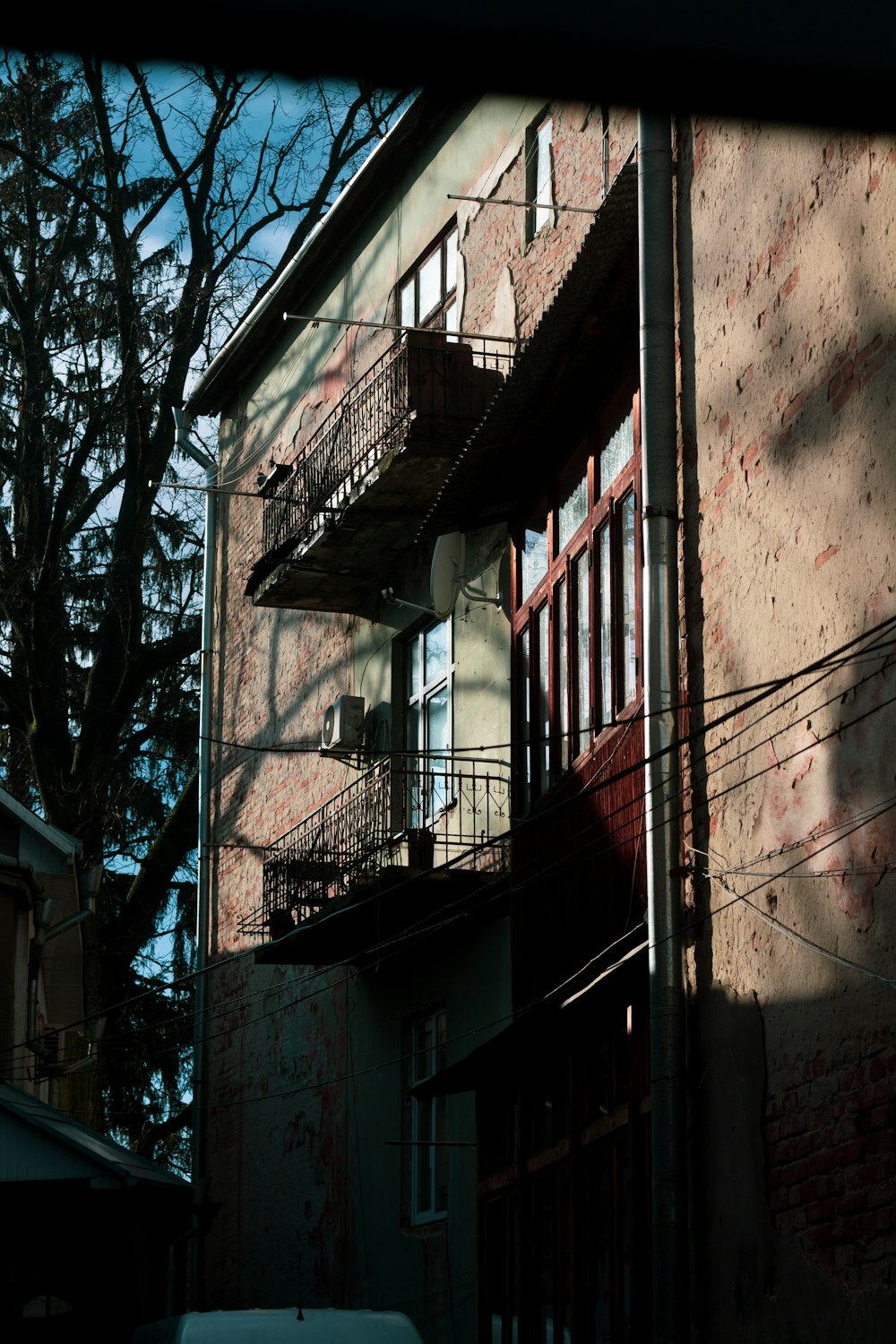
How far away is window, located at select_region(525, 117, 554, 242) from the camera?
1488cm

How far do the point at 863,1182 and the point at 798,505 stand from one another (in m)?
2.82

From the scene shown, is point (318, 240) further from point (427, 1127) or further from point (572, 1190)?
point (572, 1190)

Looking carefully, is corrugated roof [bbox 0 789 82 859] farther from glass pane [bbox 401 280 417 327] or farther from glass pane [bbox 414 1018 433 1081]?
glass pane [bbox 401 280 417 327]

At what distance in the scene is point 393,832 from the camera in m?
15.0

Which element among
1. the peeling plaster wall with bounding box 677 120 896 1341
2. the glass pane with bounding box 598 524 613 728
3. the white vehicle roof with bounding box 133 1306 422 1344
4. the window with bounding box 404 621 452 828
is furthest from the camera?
the window with bounding box 404 621 452 828

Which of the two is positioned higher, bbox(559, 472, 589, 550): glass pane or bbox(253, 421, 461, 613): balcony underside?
bbox(253, 421, 461, 613): balcony underside

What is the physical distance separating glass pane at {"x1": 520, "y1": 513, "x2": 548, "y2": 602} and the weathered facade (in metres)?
0.04

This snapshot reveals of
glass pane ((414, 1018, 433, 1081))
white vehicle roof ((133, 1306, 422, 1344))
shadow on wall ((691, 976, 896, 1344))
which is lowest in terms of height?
white vehicle roof ((133, 1306, 422, 1344))

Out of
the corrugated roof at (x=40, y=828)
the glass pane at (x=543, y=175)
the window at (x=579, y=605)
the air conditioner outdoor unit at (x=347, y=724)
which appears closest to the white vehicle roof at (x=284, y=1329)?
the window at (x=579, y=605)

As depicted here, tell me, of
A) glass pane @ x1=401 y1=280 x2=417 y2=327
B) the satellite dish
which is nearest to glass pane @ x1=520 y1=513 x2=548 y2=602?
the satellite dish

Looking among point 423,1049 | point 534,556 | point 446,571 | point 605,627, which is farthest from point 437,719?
point 605,627

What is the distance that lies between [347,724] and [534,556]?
14.6ft

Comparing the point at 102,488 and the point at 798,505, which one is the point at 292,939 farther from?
the point at 102,488

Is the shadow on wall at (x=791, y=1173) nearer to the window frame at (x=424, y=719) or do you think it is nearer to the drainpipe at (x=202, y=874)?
the window frame at (x=424, y=719)
